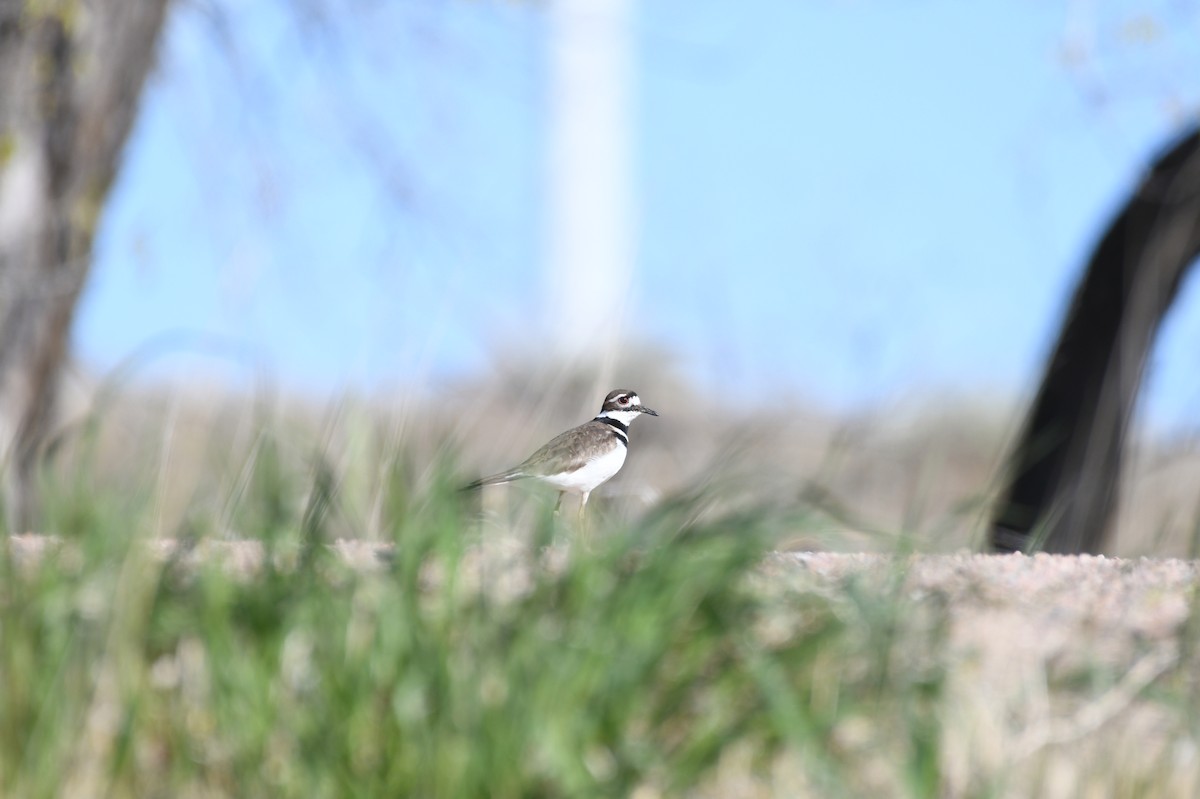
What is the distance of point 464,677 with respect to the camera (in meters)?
3.29

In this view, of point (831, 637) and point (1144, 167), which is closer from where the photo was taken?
point (831, 637)

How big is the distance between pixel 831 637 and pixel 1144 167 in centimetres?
558

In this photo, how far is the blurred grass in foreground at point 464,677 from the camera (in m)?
3.20

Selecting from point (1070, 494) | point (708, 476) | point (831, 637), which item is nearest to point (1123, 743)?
point (831, 637)

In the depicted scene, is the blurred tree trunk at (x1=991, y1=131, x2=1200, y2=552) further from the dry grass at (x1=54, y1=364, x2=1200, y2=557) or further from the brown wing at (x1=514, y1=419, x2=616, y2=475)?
the brown wing at (x1=514, y1=419, x2=616, y2=475)

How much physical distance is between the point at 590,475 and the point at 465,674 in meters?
1.20

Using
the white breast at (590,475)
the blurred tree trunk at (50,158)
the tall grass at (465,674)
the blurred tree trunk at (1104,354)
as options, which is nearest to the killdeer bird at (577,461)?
the white breast at (590,475)

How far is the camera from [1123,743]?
3379mm

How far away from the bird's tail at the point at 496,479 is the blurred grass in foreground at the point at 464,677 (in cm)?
40

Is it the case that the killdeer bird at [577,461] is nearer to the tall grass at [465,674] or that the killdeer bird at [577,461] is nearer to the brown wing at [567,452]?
the brown wing at [567,452]

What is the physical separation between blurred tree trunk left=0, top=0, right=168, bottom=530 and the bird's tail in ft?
13.3

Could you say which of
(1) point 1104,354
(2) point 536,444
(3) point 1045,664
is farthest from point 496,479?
(1) point 1104,354

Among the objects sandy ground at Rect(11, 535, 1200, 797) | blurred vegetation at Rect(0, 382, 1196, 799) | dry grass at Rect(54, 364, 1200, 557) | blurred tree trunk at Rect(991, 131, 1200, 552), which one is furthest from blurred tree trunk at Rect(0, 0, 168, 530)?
blurred tree trunk at Rect(991, 131, 1200, 552)

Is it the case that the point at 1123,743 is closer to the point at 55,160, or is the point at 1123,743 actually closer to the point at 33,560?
the point at 33,560
